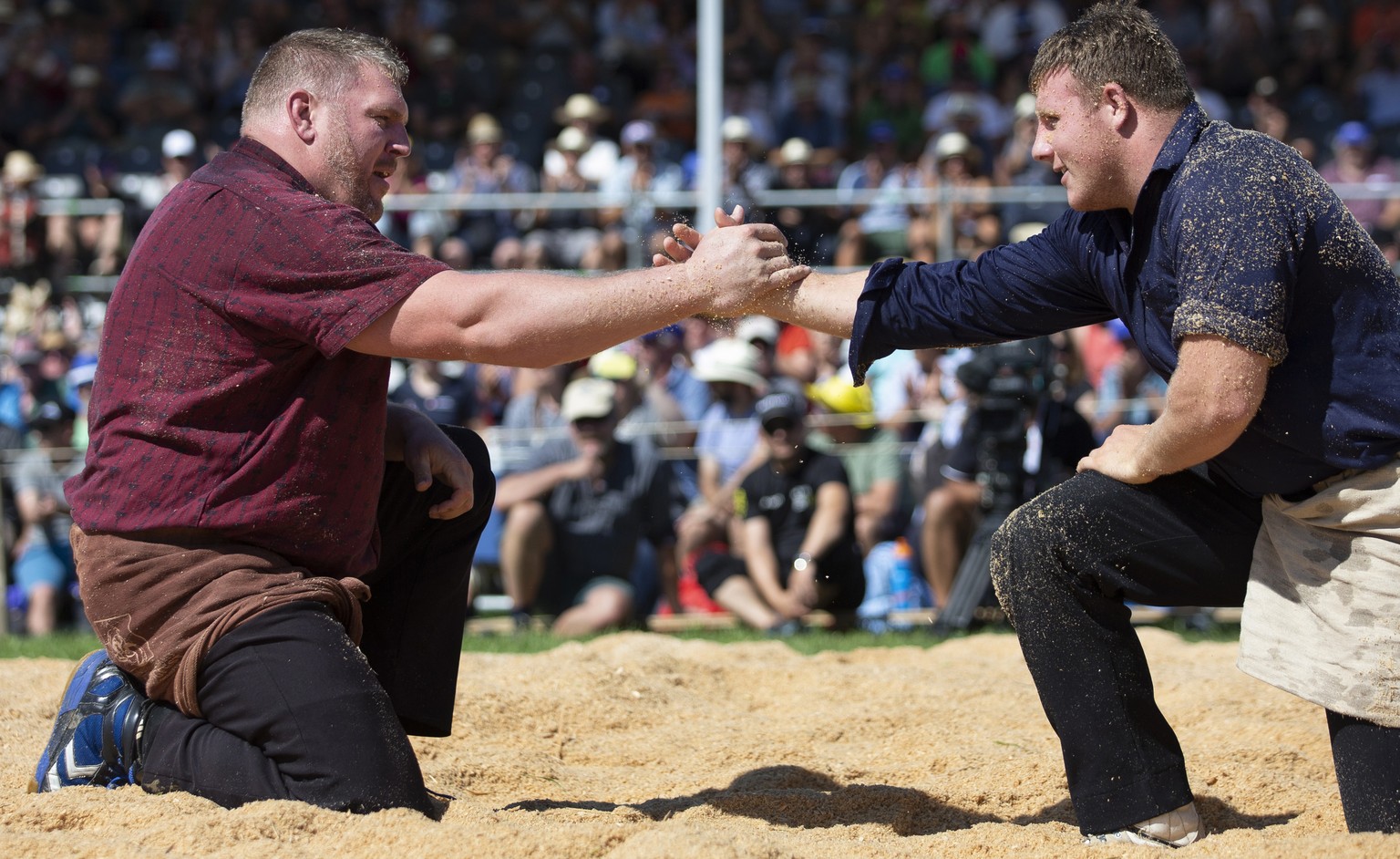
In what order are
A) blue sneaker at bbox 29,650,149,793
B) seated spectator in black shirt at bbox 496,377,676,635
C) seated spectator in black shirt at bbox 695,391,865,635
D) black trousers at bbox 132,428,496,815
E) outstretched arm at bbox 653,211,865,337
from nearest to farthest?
black trousers at bbox 132,428,496,815 → blue sneaker at bbox 29,650,149,793 → outstretched arm at bbox 653,211,865,337 → seated spectator in black shirt at bbox 695,391,865,635 → seated spectator in black shirt at bbox 496,377,676,635

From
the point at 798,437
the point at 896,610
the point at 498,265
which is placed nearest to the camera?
the point at 798,437

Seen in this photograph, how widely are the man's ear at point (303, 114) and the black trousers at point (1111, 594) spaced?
1.94 metres

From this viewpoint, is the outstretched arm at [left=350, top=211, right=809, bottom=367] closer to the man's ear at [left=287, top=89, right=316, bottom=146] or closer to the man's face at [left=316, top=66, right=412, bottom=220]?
the man's face at [left=316, top=66, right=412, bottom=220]

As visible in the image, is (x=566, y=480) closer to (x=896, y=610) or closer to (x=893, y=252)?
(x=896, y=610)

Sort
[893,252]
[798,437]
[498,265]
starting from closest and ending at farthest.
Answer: [798,437] → [893,252] → [498,265]

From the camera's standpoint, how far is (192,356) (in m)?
3.28

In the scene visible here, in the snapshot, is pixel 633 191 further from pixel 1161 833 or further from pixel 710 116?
pixel 1161 833

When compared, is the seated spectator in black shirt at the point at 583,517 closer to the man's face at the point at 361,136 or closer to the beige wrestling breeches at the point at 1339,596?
the man's face at the point at 361,136

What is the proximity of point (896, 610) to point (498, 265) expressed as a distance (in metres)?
4.42

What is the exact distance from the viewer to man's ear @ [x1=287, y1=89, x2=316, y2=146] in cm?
350

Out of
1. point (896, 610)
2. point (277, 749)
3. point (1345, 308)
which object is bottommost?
point (896, 610)

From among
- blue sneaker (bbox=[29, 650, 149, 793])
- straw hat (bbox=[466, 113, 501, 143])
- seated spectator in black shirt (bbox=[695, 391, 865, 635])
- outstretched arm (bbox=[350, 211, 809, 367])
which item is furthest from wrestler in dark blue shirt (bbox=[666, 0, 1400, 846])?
straw hat (bbox=[466, 113, 501, 143])

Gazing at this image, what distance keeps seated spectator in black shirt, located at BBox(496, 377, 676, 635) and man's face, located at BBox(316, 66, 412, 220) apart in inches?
168

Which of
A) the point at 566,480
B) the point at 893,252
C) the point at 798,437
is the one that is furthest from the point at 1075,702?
the point at 893,252
